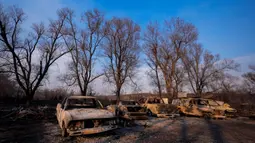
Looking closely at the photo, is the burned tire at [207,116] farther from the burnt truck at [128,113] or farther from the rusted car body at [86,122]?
the rusted car body at [86,122]

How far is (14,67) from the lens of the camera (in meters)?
19.3

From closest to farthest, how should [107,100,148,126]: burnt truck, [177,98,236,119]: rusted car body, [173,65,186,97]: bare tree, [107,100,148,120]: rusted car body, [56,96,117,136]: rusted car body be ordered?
[56,96,117,136]: rusted car body
[107,100,148,126]: burnt truck
[107,100,148,120]: rusted car body
[177,98,236,119]: rusted car body
[173,65,186,97]: bare tree

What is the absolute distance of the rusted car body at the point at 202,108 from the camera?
12977 millimetres

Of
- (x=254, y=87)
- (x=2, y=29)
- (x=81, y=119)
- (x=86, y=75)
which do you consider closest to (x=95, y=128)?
(x=81, y=119)

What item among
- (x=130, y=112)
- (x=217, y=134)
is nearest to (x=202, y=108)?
(x=217, y=134)

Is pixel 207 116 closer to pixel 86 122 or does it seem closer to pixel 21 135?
pixel 86 122

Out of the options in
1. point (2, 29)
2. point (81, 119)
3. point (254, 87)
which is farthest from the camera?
point (254, 87)

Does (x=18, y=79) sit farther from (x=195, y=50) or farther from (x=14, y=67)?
(x=195, y=50)

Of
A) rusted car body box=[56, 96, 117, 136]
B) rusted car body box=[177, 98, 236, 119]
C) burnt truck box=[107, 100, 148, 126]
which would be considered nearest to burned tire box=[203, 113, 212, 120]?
rusted car body box=[177, 98, 236, 119]

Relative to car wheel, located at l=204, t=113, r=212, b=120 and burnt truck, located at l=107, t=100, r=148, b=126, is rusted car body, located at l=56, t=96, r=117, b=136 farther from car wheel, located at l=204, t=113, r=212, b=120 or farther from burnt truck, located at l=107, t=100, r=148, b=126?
car wheel, located at l=204, t=113, r=212, b=120

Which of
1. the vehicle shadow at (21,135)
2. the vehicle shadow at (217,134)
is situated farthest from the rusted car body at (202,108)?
the vehicle shadow at (21,135)

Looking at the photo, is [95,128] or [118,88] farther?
[118,88]

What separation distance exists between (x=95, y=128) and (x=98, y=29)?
20.1m

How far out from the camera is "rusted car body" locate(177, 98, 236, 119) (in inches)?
511
